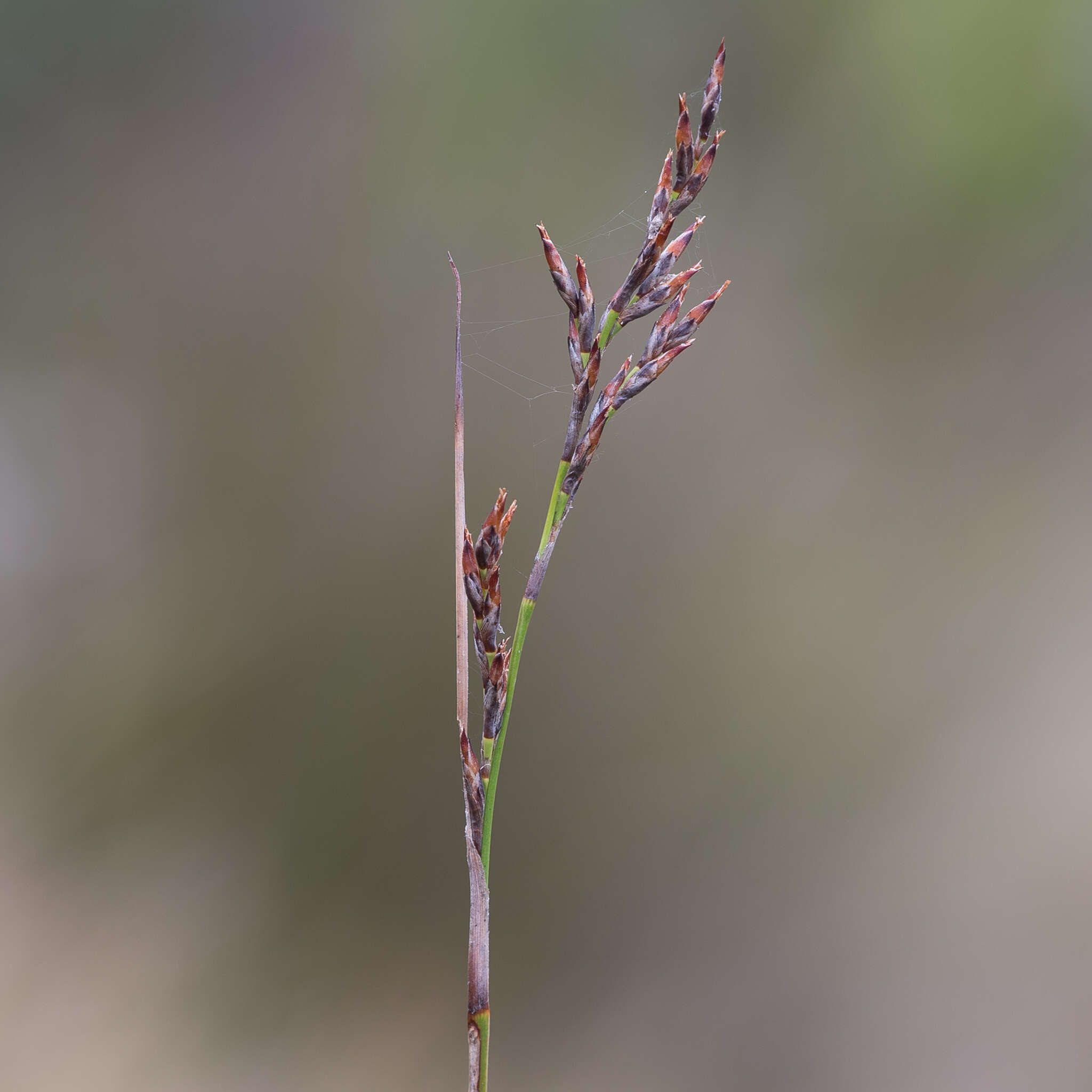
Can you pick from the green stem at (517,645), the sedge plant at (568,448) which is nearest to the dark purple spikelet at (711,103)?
the sedge plant at (568,448)

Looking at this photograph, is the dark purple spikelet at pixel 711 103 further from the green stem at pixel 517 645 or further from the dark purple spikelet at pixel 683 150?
the green stem at pixel 517 645

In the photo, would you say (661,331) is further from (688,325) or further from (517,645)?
(517,645)

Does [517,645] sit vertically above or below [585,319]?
below

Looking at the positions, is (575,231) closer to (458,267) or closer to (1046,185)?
(458,267)

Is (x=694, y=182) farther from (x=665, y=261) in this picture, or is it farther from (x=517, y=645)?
(x=517, y=645)

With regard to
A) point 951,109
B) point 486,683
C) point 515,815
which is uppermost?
point 951,109

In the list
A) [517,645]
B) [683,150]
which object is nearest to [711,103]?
[683,150]

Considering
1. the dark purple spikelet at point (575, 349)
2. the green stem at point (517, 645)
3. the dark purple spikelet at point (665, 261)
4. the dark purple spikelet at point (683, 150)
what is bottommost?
the green stem at point (517, 645)

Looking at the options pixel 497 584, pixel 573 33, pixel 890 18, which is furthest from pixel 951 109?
pixel 497 584

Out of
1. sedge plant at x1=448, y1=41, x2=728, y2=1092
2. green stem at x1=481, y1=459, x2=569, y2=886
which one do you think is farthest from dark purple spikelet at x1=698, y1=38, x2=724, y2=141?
green stem at x1=481, y1=459, x2=569, y2=886
